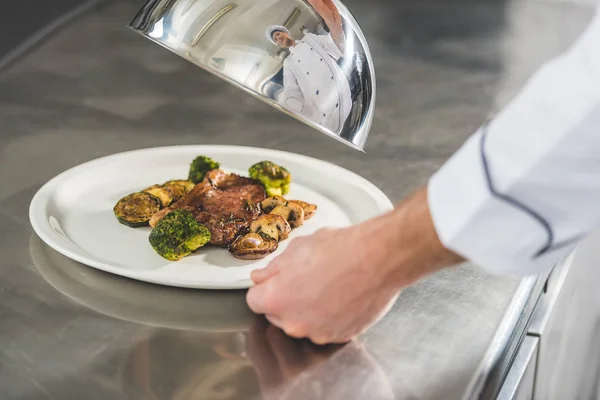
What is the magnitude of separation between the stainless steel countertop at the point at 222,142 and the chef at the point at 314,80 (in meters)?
0.24

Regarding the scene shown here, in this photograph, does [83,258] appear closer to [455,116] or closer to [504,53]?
[455,116]

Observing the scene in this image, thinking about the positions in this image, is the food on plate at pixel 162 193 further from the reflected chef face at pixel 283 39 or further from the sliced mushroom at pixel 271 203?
the reflected chef face at pixel 283 39

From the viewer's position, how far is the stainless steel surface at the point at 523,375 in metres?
0.93

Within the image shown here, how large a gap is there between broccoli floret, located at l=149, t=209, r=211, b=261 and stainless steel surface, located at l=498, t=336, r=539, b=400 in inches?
15.4

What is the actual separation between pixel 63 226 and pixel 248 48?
410 millimetres

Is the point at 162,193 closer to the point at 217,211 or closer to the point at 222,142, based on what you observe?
the point at 217,211

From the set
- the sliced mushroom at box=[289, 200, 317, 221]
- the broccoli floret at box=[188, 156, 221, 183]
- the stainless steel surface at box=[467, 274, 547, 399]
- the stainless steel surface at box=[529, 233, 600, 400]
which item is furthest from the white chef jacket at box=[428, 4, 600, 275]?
the broccoli floret at box=[188, 156, 221, 183]

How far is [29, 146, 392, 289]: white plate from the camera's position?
1.03 meters

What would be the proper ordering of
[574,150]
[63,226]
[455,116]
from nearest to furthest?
1. [574,150]
2. [63,226]
3. [455,116]

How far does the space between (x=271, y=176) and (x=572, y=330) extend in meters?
0.50

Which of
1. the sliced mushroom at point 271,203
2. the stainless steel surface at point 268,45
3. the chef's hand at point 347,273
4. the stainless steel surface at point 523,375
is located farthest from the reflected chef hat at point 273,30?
the stainless steel surface at point 523,375

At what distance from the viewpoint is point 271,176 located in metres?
1.23

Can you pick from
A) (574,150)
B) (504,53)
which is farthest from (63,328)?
(504,53)

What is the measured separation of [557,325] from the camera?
3.83ft
